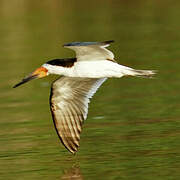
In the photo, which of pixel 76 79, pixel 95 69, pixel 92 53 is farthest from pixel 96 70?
pixel 76 79

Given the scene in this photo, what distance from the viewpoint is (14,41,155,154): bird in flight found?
9.27 meters

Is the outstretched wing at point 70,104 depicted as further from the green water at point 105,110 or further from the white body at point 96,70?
the white body at point 96,70

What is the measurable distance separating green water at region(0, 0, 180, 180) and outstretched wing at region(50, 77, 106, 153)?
24 cm

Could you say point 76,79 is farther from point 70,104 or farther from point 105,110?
point 105,110

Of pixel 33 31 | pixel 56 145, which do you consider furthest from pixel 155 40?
pixel 56 145

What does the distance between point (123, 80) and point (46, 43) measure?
6078 mm

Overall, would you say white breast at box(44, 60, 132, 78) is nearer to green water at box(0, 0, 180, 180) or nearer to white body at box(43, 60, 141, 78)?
white body at box(43, 60, 141, 78)

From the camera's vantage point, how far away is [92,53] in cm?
937

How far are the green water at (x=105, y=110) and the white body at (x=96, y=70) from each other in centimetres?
86

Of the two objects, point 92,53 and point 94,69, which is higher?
point 92,53

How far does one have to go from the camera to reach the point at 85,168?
884 cm

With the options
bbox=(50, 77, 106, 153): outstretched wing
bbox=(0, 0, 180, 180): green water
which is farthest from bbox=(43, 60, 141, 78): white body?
bbox=(0, 0, 180, 180): green water

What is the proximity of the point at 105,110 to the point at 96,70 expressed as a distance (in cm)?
251

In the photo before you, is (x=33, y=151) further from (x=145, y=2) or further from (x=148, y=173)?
(x=145, y=2)
